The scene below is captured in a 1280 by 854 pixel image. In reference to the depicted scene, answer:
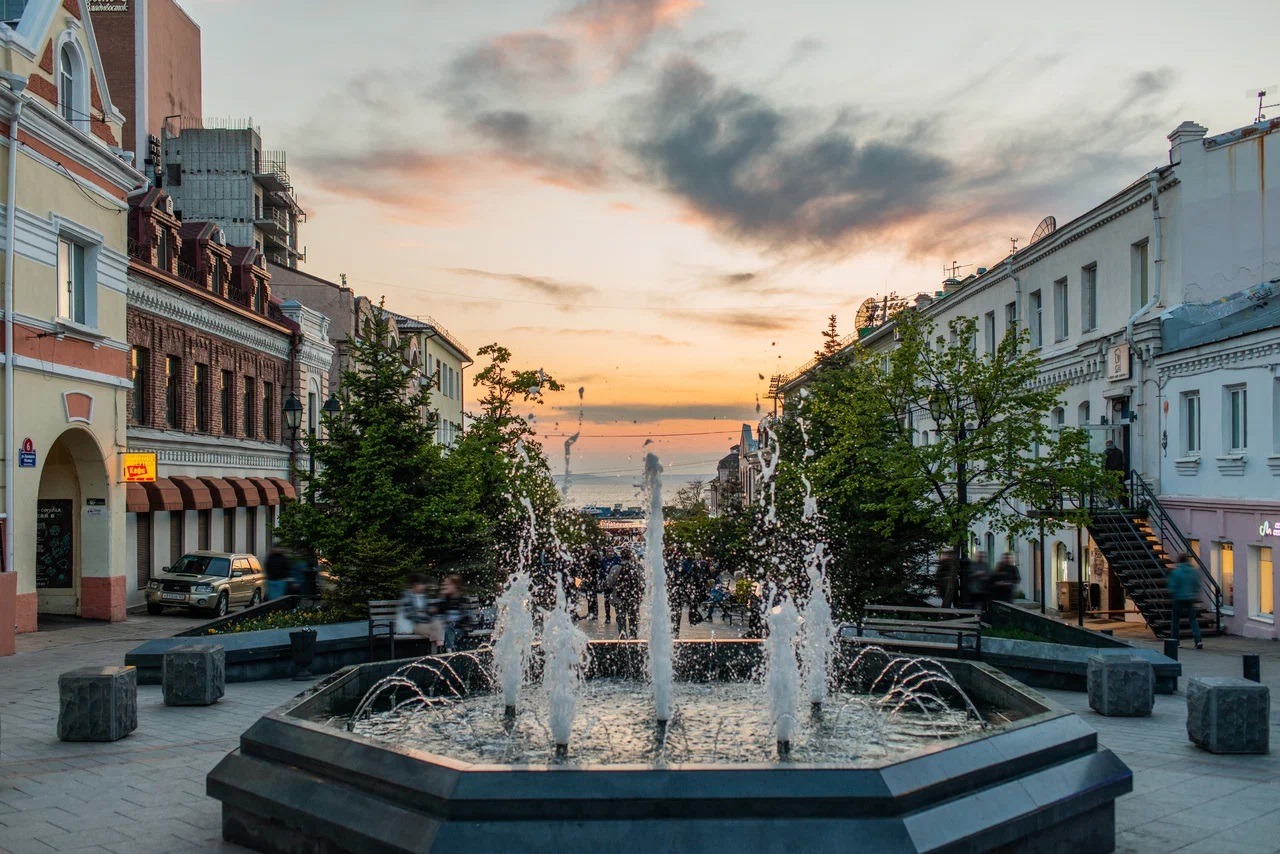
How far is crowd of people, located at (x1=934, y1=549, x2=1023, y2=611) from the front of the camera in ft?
71.2

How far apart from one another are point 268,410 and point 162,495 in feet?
37.8

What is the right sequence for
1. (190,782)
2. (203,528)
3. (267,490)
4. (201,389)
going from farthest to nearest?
(267,490), (201,389), (203,528), (190,782)

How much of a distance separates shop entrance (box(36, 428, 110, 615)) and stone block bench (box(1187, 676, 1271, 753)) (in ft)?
76.4

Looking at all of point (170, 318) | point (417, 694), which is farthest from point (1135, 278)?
point (170, 318)

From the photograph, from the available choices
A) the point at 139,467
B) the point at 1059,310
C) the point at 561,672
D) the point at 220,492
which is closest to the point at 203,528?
the point at 220,492

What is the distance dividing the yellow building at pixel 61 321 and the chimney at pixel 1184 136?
24.2 metres

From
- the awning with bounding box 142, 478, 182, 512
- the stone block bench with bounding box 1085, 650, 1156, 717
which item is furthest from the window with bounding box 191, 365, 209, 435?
the stone block bench with bounding box 1085, 650, 1156, 717

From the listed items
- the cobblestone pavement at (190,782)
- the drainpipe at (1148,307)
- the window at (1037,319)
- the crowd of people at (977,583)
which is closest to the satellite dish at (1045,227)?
the window at (1037,319)

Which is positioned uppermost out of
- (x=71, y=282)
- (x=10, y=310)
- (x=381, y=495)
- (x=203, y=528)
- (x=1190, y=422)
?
(x=71, y=282)

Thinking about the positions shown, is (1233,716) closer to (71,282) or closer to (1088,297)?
(1088,297)

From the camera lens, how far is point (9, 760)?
1072 centimetres

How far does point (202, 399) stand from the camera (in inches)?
1430

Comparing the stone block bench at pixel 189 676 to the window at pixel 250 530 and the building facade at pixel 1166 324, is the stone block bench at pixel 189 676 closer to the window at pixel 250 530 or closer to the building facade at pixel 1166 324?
the building facade at pixel 1166 324

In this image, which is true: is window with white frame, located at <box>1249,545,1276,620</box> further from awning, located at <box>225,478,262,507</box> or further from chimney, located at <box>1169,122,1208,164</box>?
awning, located at <box>225,478,262,507</box>
